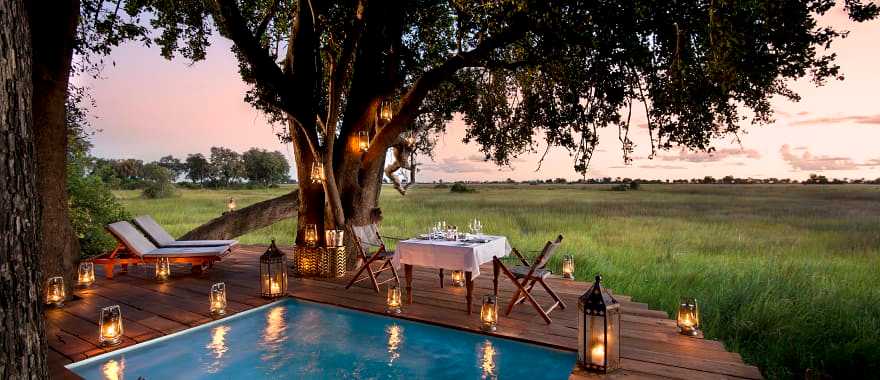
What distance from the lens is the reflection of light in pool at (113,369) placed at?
3308 millimetres

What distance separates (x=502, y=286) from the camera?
5.86 m

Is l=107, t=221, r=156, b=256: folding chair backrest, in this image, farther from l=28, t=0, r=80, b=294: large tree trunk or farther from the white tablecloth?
the white tablecloth

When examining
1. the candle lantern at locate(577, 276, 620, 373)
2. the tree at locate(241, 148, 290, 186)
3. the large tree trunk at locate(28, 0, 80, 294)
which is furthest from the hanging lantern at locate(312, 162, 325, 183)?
the tree at locate(241, 148, 290, 186)

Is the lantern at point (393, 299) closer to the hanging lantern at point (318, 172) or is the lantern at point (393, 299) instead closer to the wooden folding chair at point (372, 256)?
the wooden folding chair at point (372, 256)

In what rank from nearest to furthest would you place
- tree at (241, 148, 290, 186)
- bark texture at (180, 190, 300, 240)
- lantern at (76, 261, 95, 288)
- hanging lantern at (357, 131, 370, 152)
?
lantern at (76, 261, 95, 288), hanging lantern at (357, 131, 370, 152), bark texture at (180, 190, 300, 240), tree at (241, 148, 290, 186)

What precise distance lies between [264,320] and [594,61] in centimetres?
438

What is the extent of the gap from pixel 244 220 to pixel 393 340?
6.20 meters

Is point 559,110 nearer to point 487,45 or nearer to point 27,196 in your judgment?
point 487,45

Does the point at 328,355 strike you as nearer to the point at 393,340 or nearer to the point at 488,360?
the point at 393,340

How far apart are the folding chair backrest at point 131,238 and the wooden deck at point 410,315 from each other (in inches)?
16.2

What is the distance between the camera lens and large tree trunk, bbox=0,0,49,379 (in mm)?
1598

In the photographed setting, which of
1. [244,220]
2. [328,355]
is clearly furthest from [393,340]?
[244,220]

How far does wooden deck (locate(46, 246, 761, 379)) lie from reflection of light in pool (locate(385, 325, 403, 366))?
25 centimetres

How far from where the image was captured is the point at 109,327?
369 centimetres
